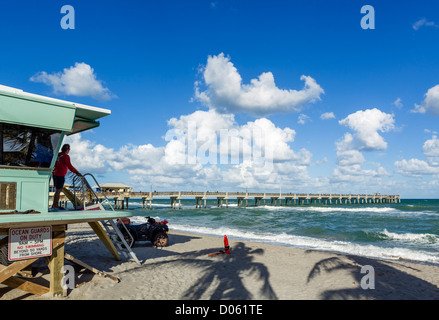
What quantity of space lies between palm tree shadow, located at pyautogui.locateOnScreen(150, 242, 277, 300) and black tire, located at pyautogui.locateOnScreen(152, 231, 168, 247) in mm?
1972

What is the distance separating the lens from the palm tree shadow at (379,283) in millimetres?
8258

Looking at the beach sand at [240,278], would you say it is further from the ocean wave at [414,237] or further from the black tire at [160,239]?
the ocean wave at [414,237]

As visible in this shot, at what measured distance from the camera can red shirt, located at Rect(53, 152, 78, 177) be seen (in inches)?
298

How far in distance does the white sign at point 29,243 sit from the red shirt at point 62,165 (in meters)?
1.62

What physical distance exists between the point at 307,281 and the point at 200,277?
11.3 ft

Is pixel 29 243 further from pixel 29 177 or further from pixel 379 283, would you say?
pixel 379 283

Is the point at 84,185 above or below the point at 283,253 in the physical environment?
above

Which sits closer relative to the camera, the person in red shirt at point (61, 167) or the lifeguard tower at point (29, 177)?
the lifeguard tower at point (29, 177)

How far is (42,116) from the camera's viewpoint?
621 cm

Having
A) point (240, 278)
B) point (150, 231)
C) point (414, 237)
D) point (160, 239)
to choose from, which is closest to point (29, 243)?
point (240, 278)

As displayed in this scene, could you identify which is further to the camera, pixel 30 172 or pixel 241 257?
pixel 241 257

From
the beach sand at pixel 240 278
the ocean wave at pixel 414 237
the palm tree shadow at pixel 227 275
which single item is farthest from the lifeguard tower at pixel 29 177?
the ocean wave at pixel 414 237
